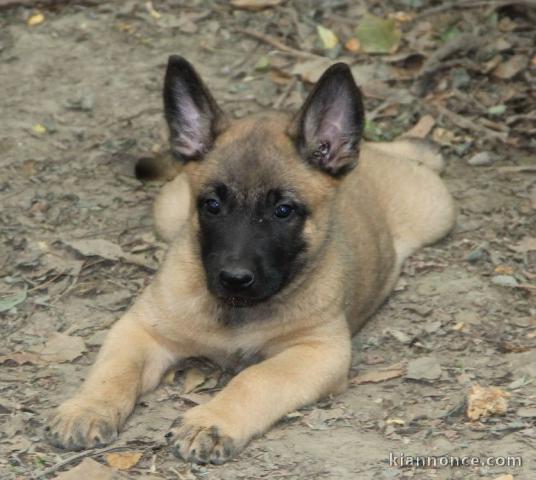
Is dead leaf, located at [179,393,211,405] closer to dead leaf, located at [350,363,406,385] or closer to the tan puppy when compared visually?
the tan puppy

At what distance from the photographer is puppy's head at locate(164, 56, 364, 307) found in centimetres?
630

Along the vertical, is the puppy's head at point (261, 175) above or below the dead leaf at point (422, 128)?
above

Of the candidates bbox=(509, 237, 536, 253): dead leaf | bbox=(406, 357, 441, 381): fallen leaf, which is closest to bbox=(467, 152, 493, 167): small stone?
bbox=(509, 237, 536, 253): dead leaf

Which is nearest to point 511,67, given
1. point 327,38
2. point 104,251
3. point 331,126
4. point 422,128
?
point 422,128

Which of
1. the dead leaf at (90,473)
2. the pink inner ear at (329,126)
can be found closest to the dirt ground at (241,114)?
the dead leaf at (90,473)

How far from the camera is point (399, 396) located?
260 inches

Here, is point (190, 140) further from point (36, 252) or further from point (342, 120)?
point (36, 252)

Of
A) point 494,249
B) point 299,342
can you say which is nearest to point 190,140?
point 299,342

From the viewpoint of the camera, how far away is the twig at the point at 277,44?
34.3ft

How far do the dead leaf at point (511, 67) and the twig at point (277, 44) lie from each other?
1560mm

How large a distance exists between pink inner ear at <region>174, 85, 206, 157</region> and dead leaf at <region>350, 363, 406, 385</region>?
160 centimetres

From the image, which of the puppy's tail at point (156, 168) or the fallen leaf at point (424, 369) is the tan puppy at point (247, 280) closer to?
the fallen leaf at point (424, 369)

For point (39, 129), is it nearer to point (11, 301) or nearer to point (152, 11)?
point (152, 11)

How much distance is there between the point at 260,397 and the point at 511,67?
503 centimetres
